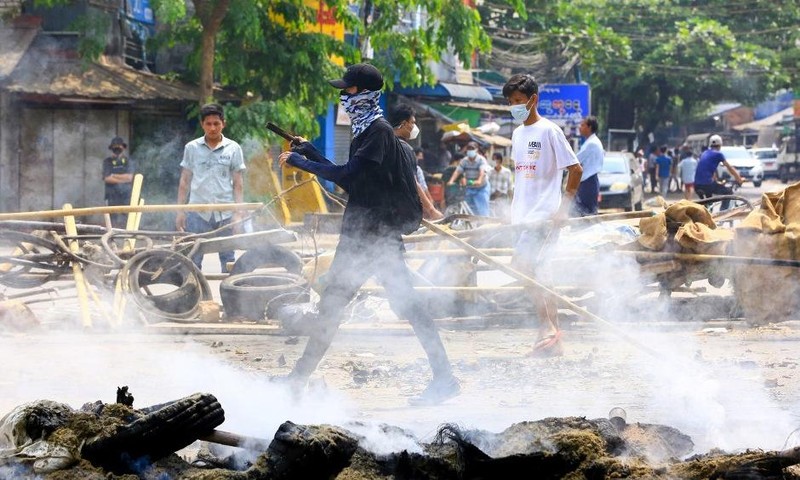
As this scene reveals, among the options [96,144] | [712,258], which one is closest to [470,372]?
[712,258]

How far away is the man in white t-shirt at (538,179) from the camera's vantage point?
7395 millimetres

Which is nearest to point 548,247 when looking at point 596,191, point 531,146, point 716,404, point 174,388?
point 531,146

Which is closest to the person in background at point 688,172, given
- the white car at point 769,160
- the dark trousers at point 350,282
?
the dark trousers at point 350,282

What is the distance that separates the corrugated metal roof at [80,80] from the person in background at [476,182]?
18.2 ft

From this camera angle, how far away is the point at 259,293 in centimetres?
884

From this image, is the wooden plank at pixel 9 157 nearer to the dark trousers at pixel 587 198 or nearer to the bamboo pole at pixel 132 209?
the bamboo pole at pixel 132 209

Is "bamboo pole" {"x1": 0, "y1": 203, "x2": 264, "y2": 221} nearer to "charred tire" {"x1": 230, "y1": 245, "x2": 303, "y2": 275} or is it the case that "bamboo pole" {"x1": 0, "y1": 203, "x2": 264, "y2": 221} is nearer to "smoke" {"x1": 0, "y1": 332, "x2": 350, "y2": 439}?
"charred tire" {"x1": 230, "y1": 245, "x2": 303, "y2": 275}

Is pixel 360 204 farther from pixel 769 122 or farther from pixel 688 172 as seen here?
pixel 769 122

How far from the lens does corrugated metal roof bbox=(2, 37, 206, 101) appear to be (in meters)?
18.3

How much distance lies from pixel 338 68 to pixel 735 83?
25569 millimetres

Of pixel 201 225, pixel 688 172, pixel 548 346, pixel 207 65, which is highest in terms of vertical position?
pixel 207 65

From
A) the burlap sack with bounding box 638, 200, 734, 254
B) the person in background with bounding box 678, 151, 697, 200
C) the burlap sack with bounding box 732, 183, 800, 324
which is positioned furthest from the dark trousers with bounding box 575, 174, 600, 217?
the person in background with bounding box 678, 151, 697, 200

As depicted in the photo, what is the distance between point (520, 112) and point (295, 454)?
4.26 metres

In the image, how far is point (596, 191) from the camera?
35.7ft
